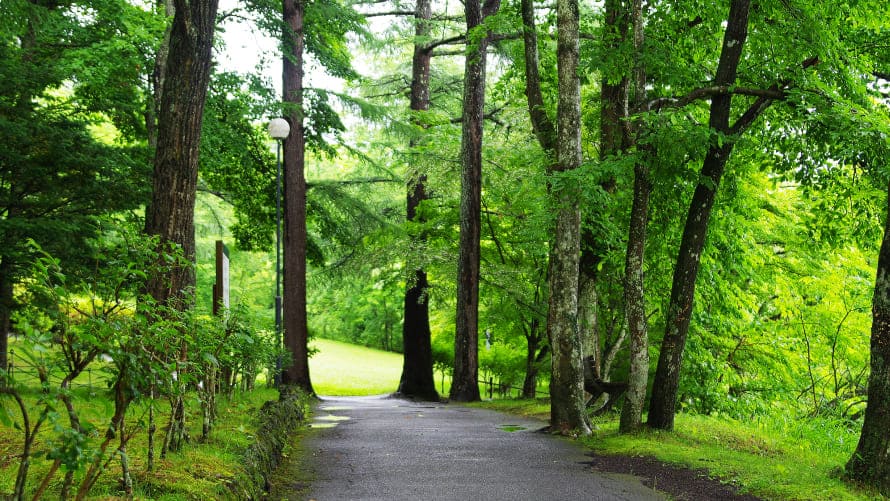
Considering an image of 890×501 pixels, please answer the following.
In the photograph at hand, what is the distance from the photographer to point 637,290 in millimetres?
9984

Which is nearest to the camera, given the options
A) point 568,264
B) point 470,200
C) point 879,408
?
point 879,408

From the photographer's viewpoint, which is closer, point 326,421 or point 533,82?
point 326,421

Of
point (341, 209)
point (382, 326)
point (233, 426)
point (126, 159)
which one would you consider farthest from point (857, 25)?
point (382, 326)

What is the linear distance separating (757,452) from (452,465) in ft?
12.7

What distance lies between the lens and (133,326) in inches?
148

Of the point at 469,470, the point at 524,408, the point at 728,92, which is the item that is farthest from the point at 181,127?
the point at 524,408

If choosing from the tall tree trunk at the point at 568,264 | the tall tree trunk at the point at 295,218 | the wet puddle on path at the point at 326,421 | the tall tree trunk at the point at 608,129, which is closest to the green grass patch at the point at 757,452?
the tall tree trunk at the point at 568,264

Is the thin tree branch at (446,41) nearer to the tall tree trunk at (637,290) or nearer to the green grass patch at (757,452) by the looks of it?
the tall tree trunk at (637,290)

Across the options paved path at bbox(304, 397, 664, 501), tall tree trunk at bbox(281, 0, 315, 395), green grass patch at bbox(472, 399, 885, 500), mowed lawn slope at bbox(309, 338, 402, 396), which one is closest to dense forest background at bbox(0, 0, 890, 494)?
tall tree trunk at bbox(281, 0, 315, 395)

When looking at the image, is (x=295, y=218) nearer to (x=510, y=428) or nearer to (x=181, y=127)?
(x=510, y=428)

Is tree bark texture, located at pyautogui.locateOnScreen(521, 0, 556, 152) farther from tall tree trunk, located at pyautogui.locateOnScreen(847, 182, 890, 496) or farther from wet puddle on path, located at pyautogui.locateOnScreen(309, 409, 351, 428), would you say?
tall tree trunk, located at pyautogui.locateOnScreen(847, 182, 890, 496)

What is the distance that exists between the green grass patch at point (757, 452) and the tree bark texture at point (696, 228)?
58 centimetres

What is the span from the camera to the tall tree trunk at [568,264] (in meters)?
9.88

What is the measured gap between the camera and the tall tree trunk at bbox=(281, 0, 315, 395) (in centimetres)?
1786
